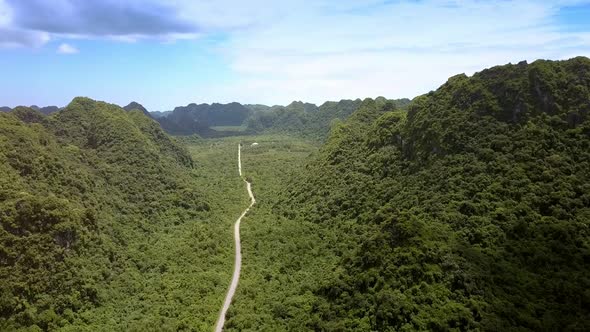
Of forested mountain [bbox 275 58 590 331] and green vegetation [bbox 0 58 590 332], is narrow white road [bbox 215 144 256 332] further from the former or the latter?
forested mountain [bbox 275 58 590 331]

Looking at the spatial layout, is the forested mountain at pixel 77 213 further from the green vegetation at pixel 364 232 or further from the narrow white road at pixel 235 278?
the narrow white road at pixel 235 278

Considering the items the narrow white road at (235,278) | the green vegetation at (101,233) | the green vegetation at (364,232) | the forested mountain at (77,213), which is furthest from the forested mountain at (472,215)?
the forested mountain at (77,213)

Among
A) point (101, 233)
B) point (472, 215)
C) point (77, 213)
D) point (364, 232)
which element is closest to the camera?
point (472, 215)

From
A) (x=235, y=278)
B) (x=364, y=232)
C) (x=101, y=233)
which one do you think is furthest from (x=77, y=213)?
(x=364, y=232)

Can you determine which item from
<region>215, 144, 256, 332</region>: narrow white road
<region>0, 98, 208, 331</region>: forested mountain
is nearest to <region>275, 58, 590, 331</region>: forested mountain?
<region>215, 144, 256, 332</region>: narrow white road

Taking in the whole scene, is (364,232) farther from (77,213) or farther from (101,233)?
(77,213)
